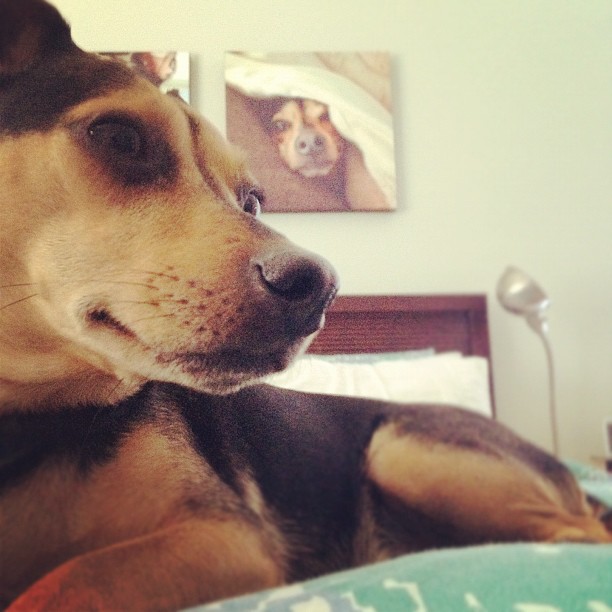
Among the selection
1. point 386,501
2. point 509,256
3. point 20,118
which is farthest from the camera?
point 509,256

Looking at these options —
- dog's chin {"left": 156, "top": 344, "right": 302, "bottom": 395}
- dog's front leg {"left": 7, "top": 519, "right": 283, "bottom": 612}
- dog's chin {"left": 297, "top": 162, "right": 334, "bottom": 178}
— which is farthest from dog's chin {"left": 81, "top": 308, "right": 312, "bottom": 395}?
dog's chin {"left": 297, "top": 162, "right": 334, "bottom": 178}

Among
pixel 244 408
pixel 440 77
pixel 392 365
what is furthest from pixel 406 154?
pixel 244 408

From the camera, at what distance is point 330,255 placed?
63cm

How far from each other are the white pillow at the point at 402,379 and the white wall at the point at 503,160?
0.04m

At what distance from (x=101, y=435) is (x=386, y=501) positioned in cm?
32

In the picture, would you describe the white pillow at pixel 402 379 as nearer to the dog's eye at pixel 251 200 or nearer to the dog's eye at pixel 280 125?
the dog's eye at pixel 251 200

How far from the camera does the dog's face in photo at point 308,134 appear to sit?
2.22 feet

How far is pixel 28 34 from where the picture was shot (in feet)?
1.64

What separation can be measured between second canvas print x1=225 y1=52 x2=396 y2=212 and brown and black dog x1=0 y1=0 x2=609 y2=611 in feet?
0.34

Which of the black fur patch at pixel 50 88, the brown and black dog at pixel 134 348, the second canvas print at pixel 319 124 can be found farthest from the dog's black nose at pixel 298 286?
the black fur patch at pixel 50 88

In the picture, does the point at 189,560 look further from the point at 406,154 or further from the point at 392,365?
the point at 406,154

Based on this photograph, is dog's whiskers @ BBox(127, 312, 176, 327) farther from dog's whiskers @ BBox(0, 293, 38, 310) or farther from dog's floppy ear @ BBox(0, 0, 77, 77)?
dog's floppy ear @ BBox(0, 0, 77, 77)

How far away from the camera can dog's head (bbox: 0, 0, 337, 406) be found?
18.1 inches

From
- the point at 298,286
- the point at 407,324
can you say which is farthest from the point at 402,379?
the point at 298,286
